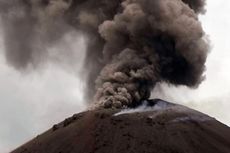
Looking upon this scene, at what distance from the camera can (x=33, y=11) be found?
352 ft

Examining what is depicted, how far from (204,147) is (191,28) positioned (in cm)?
2100

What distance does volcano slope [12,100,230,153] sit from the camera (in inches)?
2972

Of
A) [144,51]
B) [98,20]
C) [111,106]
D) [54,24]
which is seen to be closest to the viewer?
[111,106]

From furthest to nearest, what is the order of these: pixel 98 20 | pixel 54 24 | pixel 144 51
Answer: pixel 54 24 → pixel 98 20 → pixel 144 51

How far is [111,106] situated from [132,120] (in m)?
4.47

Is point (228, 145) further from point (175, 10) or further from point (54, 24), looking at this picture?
point (54, 24)

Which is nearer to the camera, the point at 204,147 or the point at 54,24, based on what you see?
the point at 204,147

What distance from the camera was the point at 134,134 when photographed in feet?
257

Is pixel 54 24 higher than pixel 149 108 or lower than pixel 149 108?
higher

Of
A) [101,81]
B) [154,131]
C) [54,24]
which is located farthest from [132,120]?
[54,24]

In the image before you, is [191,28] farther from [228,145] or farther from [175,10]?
[228,145]

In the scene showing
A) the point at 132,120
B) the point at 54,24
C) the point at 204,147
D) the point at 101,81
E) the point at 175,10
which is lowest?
the point at 204,147

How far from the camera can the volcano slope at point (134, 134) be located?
75.5 metres

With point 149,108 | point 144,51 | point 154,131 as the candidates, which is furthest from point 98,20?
point 154,131
